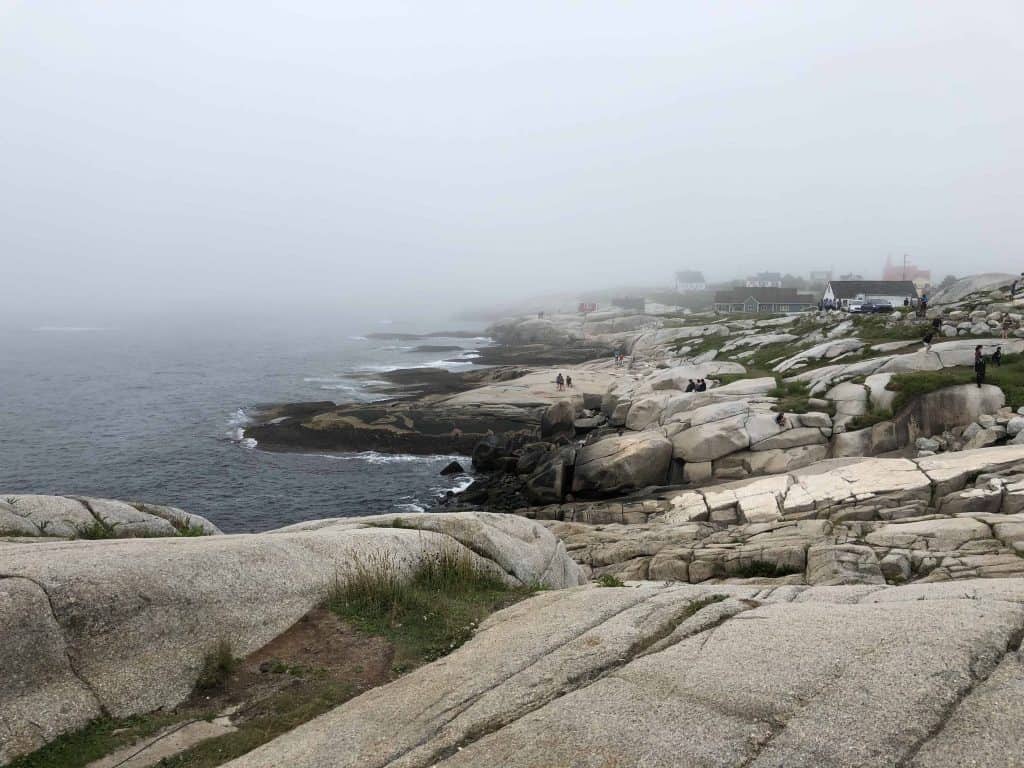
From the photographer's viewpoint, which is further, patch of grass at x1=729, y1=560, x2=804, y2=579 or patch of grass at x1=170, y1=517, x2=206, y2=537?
patch of grass at x1=729, y1=560, x2=804, y2=579

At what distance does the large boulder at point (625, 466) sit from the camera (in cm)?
3425

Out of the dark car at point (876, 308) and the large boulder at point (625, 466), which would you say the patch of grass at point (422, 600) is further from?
the dark car at point (876, 308)

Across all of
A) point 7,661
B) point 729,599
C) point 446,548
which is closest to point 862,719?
point 729,599

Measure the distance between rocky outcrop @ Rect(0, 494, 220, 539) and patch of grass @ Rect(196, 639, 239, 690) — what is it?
951 cm

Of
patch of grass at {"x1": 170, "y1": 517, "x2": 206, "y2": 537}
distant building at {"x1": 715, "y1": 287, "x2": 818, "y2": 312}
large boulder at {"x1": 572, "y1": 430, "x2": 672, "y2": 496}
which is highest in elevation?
distant building at {"x1": 715, "y1": 287, "x2": 818, "y2": 312}

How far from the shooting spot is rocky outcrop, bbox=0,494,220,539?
1616cm

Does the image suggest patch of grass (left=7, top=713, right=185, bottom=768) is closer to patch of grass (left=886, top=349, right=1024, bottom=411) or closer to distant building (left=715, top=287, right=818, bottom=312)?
patch of grass (left=886, top=349, right=1024, bottom=411)

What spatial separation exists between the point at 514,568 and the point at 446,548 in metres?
1.87

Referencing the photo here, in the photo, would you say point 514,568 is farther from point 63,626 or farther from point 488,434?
point 488,434

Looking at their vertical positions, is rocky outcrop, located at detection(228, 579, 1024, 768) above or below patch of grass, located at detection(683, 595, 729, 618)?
above

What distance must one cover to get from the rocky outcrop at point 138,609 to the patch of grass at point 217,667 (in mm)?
119

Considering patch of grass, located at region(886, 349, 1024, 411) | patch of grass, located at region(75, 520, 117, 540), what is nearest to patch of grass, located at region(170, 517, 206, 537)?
patch of grass, located at region(75, 520, 117, 540)

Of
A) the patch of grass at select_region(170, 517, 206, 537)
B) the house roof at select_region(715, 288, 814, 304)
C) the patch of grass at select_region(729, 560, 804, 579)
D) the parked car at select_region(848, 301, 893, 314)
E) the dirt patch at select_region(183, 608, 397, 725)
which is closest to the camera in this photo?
the dirt patch at select_region(183, 608, 397, 725)

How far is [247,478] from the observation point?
44656mm
